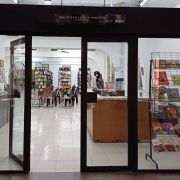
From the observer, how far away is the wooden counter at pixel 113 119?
12.6ft

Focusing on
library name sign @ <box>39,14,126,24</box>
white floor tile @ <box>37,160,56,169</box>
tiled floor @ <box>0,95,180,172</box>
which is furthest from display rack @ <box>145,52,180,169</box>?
white floor tile @ <box>37,160,56,169</box>

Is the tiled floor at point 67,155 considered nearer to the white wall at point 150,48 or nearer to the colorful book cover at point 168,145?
the colorful book cover at point 168,145

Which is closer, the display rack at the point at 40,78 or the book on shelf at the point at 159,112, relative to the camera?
the book on shelf at the point at 159,112

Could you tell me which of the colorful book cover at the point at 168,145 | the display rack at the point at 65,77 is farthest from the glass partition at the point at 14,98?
the display rack at the point at 65,77

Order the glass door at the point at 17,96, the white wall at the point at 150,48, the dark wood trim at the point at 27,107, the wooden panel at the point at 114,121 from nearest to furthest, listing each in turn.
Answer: the dark wood trim at the point at 27,107, the glass door at the point at 17,96, the wooden panel at the point at 114,121, the white wall at the point at 150,48

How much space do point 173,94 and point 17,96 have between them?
274 cm

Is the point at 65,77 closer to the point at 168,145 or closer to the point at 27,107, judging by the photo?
the point at 27,107

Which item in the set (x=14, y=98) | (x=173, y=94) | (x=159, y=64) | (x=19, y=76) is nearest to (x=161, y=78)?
(x=159, y=64)

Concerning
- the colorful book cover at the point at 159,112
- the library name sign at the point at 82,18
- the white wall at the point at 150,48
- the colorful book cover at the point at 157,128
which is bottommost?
the colorful book cover at the point at 157,128

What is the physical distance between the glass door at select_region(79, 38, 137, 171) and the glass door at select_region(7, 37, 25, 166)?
1.02m

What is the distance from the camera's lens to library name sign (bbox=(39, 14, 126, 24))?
3207 millimetres

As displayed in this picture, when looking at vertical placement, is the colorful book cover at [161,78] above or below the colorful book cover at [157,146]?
above

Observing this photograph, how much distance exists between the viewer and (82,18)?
3.23 metres

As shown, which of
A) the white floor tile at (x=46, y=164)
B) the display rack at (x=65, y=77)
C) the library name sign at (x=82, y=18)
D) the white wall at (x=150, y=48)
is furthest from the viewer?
the display rack at (x=65, y=77)
